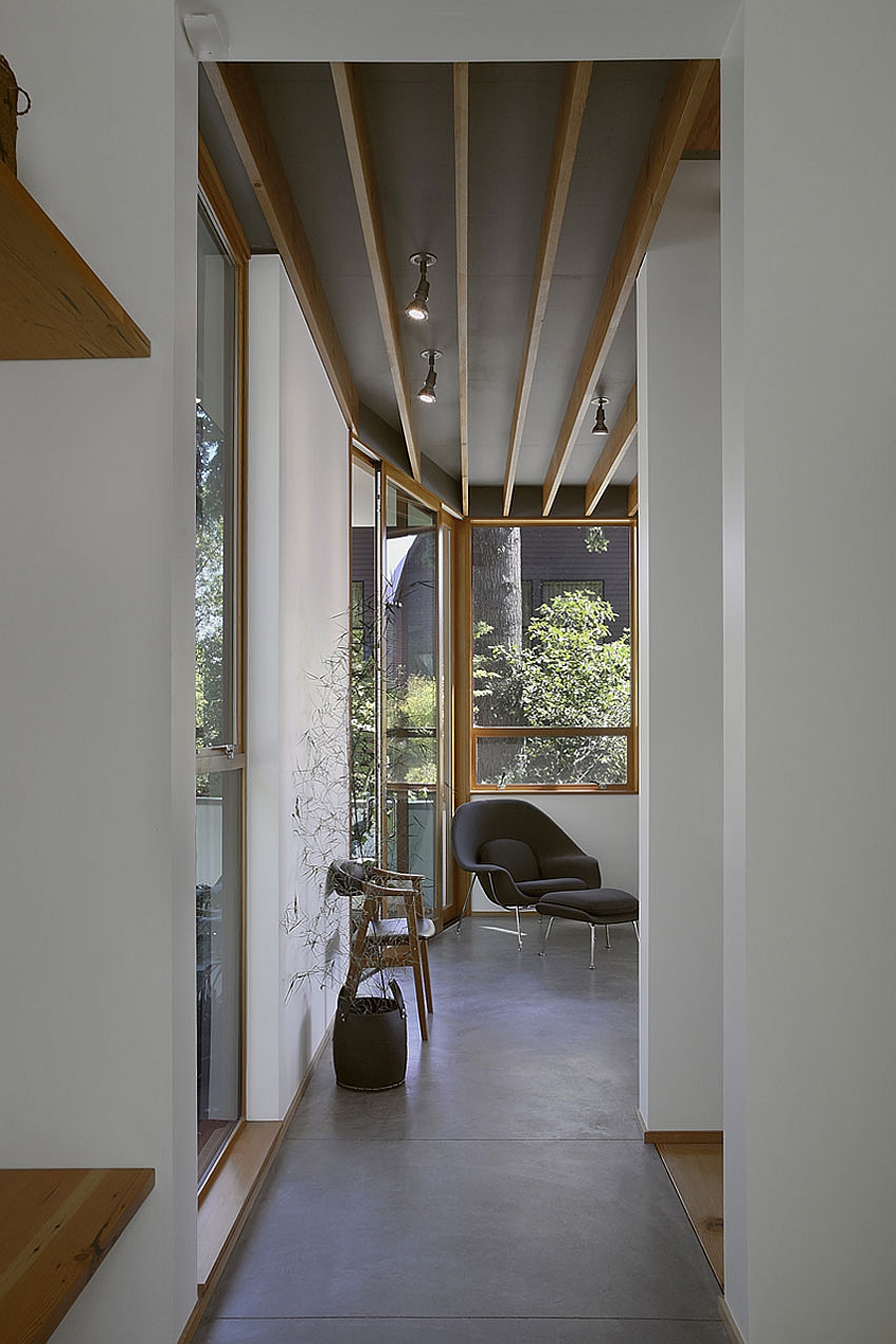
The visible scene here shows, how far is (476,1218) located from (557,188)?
2918 millimetres

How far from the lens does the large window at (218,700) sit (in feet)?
11.0

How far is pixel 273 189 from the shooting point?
11.5 feet

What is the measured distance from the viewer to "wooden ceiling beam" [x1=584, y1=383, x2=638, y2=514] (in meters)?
6.11
